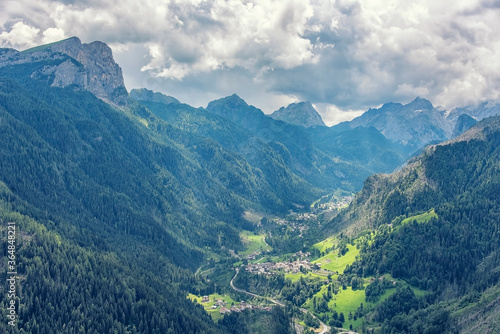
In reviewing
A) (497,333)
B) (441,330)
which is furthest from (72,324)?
(497,333)

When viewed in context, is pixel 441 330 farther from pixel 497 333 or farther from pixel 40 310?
pixel 40 310

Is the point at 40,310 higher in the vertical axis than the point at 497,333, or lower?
lower

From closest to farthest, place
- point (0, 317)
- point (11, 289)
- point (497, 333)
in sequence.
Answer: point (497, 333) → point (0, 317) → point (11, 289)

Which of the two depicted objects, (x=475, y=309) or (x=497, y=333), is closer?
(x=497, y=333)

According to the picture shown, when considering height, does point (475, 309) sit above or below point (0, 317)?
above

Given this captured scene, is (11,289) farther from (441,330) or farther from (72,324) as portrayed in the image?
(441,330)

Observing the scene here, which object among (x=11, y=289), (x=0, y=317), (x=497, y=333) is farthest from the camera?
(x=11, y=289)

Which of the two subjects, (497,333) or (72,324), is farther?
(72,324)

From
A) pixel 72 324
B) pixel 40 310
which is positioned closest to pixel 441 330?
pixel 72 324
